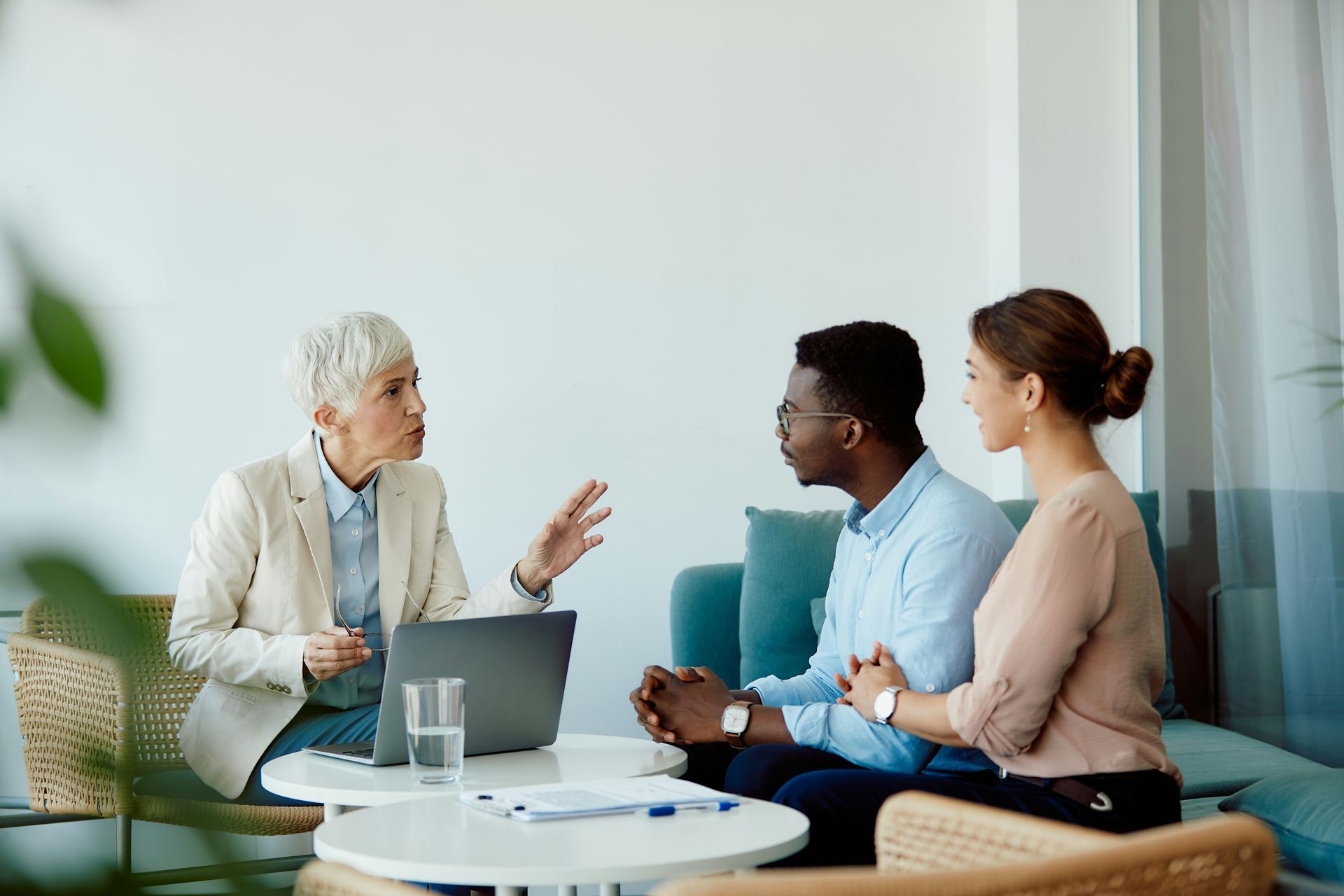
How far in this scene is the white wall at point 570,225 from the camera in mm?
3148

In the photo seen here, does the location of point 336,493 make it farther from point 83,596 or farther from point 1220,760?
point 83,596

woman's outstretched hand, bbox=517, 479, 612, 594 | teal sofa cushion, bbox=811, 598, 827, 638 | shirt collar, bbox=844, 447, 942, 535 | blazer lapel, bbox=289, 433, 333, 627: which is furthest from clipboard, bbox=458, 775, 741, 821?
teal sofa cushion, bbox=811, 598, 827, 638

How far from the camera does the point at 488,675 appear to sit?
195cm

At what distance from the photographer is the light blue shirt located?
2504 mm

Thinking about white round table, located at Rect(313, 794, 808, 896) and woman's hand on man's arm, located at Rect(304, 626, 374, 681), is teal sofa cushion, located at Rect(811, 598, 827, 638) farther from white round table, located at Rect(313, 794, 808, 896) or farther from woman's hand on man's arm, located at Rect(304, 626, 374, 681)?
white round table, located at Rect(313, 794, 808, 896)

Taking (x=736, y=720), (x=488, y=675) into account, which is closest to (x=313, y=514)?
(x=488, y=675)

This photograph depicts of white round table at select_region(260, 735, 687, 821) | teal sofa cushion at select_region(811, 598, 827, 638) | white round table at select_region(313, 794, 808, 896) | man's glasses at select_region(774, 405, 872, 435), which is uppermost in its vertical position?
man's glasses at select_region(774, 405, 872, 435)

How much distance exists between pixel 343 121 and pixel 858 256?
1437mm

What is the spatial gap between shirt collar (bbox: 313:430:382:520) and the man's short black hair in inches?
37.1

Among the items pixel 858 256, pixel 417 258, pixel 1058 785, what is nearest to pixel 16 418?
pixel 1058 785

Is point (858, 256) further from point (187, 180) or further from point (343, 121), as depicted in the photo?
point (187, 180)

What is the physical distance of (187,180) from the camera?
→ 10.3ft

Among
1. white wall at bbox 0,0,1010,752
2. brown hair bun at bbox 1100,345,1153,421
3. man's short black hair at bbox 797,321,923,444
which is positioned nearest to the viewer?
brown hair bun at bbox 1100,345,1153,421

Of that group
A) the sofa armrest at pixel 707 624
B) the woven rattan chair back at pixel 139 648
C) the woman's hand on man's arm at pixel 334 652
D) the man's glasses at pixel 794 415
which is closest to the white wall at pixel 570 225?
the sofa armrest at pixel 707 624
